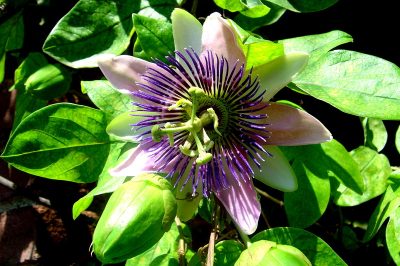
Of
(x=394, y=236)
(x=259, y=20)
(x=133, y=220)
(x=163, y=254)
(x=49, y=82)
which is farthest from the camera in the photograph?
(x=49, y=82)

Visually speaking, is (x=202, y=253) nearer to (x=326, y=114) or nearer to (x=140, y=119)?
(x=140, y=119)

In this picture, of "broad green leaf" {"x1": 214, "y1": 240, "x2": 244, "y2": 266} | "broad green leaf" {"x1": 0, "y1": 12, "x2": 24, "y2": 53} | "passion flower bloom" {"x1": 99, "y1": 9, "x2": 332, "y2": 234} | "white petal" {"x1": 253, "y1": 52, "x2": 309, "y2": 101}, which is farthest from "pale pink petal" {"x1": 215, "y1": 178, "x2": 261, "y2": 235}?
"broad green leaf" {"x1": 0, "y1": 12, "x2": 24, "y2": 53}

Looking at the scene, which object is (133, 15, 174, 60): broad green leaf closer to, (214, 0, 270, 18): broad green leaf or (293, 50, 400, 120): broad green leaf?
(214, 0, 270, 18): broad green leaf

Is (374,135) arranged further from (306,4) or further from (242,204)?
(242,204)

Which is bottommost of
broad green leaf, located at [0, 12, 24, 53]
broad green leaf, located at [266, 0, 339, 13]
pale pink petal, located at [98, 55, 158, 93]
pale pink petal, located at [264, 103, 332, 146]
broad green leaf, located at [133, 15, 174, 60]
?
broad green leaf, located at [0, 12, 24, 53]

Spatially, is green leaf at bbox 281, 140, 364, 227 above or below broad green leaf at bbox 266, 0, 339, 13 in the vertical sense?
below

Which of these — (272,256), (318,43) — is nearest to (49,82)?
(318,43)

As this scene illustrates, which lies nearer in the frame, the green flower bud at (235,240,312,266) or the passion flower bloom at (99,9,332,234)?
the green flower bud at (235,240,312,266)

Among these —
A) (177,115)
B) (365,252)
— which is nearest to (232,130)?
(177,115)
